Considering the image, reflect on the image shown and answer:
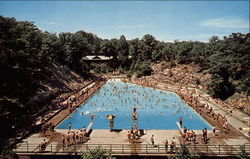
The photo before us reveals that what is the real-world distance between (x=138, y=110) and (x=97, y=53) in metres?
59.0

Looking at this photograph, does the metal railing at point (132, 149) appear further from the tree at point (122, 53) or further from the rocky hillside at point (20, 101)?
the tree at point (122, 53)

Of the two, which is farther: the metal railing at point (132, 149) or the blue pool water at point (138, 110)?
the blue pool water at point (138, 110)

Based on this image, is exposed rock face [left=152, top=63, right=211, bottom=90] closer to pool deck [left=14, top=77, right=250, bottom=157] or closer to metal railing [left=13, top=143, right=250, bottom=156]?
pool deck [left=14, top=77, right=250, bottom=157]

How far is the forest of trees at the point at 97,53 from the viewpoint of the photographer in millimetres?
24016

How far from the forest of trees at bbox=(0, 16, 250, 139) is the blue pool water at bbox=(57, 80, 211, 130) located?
7.92 m

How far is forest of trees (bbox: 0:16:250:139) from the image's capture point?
24016 mm

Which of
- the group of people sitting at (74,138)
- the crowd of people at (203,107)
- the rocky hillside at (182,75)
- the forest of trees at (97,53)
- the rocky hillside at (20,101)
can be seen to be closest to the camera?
the group of people sitting at (74,138)

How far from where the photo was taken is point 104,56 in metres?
88.9

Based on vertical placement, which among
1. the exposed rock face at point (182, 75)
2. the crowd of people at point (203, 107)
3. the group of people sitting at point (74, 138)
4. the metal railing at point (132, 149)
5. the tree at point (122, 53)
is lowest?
the metal railing at point (132, 149)

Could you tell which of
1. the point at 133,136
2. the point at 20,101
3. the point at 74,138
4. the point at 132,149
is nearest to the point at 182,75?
the point at 133,136

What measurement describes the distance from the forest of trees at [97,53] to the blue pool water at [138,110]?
7.92 m

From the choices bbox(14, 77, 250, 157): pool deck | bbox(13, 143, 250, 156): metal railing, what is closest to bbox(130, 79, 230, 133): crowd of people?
bbox(14, 77, 250, 157): pool deck

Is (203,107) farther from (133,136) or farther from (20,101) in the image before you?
(20,101)

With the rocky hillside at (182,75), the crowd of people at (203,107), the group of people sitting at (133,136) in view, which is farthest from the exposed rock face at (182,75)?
the group of people sitting at (133,136)
